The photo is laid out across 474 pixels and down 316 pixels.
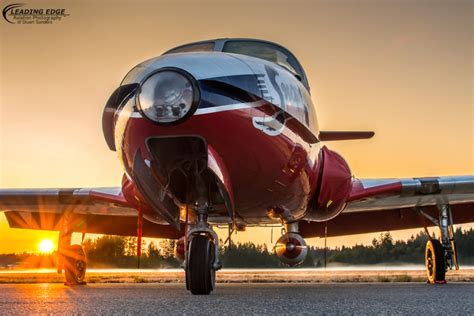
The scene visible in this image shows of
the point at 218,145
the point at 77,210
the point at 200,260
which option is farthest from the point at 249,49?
the point at 77,210

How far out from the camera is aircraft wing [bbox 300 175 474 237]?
1245 cm

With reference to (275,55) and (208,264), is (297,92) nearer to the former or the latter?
(275,55)

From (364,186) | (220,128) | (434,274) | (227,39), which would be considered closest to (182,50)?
(227,39)

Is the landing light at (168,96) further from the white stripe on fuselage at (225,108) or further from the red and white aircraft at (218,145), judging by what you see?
the white stripe on fuselage at (225,108)

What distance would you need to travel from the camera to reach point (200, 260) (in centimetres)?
746

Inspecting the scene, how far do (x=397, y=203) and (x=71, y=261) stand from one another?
6.99 meters

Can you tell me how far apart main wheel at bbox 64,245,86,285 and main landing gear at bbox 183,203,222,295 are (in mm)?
6853

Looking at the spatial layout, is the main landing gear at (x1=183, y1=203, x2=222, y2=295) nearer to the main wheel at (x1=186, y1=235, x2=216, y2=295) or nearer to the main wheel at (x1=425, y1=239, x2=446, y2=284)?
the main wheel at (x1=186, y1=235, x2=216, y2=295)

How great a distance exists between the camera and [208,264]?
7.47 meters

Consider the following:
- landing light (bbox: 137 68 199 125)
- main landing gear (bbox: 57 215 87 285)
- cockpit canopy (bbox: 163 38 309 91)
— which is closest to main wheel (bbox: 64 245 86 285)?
main landing gear (bbox: 57 215 87 285)

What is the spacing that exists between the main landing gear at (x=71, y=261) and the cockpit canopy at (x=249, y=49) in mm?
6174

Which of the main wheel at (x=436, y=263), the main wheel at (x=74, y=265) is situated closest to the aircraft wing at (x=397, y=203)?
the main wheel at (x=436, y=263)

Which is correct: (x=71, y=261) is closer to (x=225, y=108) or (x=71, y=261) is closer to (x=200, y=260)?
(x=200, y=260)

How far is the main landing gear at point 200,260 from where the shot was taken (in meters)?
7.41
